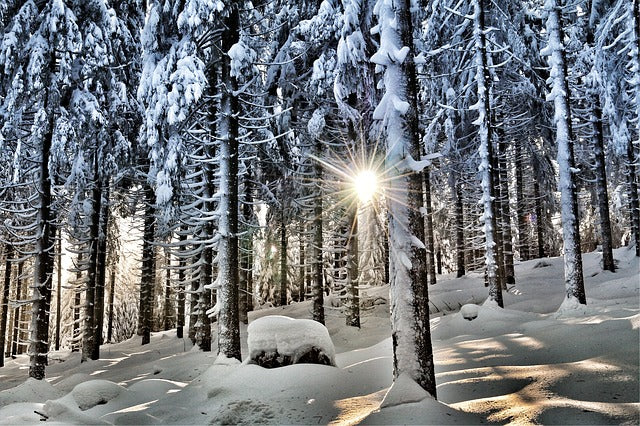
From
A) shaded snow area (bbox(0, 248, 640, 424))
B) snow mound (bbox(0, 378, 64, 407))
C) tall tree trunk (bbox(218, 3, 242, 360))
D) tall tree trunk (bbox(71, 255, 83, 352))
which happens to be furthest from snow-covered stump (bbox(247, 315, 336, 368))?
tall tree trunk (bbox(71, 255, 83, 352))

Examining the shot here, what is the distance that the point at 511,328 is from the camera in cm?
1013

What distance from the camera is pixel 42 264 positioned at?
11609 millimetres

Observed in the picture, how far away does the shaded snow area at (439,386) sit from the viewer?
466 cm

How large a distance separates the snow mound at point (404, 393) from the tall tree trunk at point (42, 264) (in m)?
9.95

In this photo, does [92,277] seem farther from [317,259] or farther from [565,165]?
[565,165]

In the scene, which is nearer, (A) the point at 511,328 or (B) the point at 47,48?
(A) the point at 511,328

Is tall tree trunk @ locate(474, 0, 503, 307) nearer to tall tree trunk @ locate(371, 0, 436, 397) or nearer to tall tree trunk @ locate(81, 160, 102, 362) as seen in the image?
tall tree trunk @ locate(371, 0, 436, 397)

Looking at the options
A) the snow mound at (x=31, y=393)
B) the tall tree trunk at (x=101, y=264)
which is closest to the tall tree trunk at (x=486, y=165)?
the snow mound at (x=31, y=393)

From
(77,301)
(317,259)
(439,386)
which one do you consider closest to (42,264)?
(317,259)

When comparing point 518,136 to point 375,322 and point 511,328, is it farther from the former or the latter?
point 511,328

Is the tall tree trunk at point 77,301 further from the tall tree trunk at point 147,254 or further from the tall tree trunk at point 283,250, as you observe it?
the tall tree trunk at point 283,250

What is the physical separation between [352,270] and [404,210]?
886cm

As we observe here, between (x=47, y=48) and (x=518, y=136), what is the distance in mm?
18875

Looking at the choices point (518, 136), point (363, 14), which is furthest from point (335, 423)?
point (518, 136)
